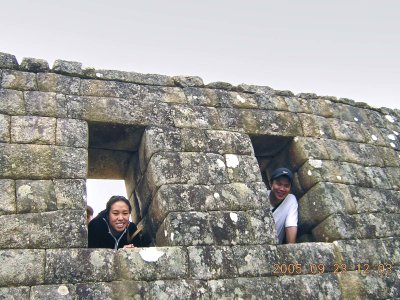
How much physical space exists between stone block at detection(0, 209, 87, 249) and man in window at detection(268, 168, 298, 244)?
2.52 meters

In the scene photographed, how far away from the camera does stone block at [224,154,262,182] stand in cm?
510

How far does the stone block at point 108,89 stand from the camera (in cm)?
520

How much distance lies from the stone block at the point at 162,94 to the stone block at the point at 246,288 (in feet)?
8.00

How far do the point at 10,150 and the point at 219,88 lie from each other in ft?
9.48

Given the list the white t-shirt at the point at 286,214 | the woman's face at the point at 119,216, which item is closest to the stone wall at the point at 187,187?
the white t-shirt at the point at 286,214

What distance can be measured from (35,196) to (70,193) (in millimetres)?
329

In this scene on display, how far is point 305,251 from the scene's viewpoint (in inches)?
186

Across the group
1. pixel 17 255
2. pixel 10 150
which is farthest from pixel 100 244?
pixel 10 150

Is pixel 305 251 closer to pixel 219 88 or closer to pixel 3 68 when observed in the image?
pixel 219 88

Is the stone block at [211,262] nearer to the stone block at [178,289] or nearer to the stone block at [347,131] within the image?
the stone block at [178,289]

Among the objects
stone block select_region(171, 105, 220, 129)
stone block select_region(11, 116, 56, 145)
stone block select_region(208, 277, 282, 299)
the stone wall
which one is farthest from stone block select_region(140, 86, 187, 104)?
stone block select_region(208, 277, 282, 299)

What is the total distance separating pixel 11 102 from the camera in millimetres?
4738

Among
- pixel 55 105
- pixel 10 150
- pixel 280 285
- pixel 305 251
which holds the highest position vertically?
pixel 55 105

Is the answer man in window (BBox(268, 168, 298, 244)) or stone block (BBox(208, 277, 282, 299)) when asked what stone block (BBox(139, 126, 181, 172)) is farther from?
stone block (BBox(208, 277, 282, 299))
